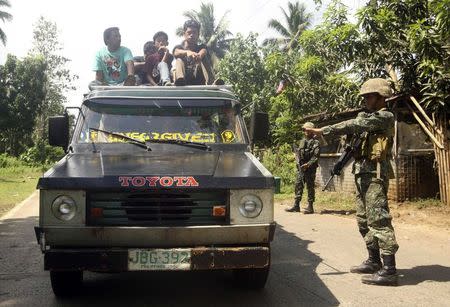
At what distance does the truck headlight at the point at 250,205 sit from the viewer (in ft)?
12.1

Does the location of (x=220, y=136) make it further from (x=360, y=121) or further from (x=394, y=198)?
(x=394, y=198)

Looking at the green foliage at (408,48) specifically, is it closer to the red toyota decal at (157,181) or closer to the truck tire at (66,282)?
the red toyota decal at (157,181)

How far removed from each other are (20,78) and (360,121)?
34.3 metres

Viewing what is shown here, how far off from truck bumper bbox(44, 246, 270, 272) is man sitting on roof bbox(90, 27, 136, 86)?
3706mm

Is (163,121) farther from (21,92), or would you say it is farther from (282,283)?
(21,92)

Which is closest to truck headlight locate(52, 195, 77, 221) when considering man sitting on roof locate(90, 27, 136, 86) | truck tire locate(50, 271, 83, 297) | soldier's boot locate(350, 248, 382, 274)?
truck tire locate(50, 271, 83, 297)

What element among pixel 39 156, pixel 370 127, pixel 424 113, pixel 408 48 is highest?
pixel 408 48

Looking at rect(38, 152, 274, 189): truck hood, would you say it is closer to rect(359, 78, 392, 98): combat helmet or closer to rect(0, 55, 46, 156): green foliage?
rect(359, 78, 392, 98): combat helmet

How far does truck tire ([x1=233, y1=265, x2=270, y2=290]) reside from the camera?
4129 mm

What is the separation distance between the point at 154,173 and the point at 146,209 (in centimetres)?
28

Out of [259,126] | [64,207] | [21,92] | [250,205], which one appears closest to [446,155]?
[259,126]

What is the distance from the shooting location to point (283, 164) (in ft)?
58.2

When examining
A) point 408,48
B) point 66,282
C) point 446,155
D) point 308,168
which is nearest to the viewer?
point 66,282

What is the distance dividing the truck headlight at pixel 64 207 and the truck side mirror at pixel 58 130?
1772mm
